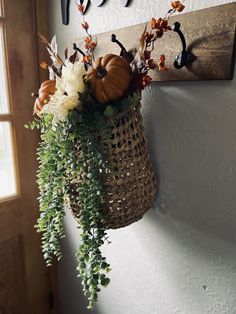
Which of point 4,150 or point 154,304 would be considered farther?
point 4,150

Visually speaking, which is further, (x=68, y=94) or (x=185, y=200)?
(x=185, y=200)

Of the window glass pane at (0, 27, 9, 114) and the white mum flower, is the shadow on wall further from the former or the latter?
the window glass pane at (0, 27, 9, 114)

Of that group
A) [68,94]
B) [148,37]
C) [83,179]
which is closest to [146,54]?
[148,37]

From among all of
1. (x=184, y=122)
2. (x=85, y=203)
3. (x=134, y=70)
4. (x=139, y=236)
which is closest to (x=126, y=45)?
(x=134, y=70)

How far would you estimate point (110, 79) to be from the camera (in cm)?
58

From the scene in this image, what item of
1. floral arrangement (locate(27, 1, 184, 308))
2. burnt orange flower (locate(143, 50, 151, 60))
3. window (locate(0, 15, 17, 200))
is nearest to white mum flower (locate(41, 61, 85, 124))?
floral arrangement (locate(27, 1, 184, 308))

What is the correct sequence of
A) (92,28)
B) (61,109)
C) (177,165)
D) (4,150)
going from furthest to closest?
1. (4,150)
2. (92,28)
3. (177,165)
4. (61,109)

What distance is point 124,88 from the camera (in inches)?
23.4

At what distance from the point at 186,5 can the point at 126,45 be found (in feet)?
0.60

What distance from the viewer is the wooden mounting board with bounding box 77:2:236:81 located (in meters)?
0.55

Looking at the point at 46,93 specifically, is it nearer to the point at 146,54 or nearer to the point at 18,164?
the point at 146,54

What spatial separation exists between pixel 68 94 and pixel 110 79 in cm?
10

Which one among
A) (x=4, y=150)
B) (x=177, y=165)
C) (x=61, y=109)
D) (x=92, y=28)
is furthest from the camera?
(x=4, y=150)

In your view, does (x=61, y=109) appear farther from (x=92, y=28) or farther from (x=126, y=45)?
(x=92, y=28)
